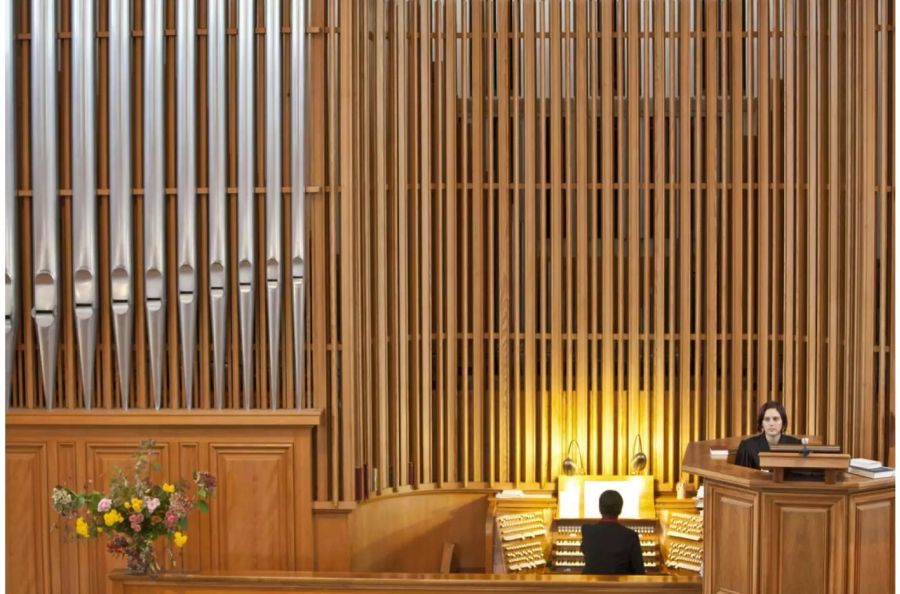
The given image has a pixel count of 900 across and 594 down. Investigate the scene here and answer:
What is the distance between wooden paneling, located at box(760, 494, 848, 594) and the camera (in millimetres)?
3908

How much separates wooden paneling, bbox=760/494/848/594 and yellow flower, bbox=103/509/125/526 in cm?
285

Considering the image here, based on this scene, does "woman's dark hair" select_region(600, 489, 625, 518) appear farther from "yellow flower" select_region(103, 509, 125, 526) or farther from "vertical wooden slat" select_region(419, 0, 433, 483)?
"yellow flower" select_region(103, 509, 125, 526)

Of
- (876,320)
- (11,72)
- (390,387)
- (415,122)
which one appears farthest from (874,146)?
(11,72)

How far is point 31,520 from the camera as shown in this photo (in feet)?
19.6

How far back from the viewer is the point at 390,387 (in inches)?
261

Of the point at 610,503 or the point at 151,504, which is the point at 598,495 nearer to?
the point at 610,503

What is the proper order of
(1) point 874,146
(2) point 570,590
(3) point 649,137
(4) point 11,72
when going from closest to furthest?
(2) point 570,590 < (4) point 11,72 < (1) point 874,146 < (3) point 649,137

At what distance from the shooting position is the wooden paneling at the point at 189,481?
596 centimetres

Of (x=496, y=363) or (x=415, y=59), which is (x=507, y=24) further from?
(x=496, y=363)

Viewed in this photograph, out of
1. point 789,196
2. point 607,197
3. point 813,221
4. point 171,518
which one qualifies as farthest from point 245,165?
point 813,221

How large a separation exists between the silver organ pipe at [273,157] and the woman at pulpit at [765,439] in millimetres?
2676

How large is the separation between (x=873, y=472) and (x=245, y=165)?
3.62m

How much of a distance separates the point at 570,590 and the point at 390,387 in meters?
2.14

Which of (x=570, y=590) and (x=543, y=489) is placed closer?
(x=570, y=590)
